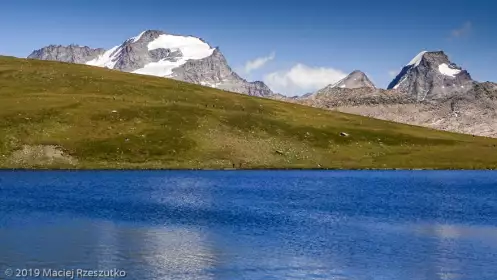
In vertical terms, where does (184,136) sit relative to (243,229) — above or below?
above

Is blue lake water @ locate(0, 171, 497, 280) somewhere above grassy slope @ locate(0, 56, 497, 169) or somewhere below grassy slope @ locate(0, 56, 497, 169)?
below

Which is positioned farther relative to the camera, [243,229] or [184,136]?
[184,136]

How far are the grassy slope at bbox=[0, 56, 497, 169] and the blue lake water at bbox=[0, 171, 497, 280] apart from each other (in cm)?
3012

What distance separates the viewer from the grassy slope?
14138 centimetres

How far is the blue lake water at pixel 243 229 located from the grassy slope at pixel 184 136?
98.8 ft

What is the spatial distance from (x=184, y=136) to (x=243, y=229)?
3749 inches

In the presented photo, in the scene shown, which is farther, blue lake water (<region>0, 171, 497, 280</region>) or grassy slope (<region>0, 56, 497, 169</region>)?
grassy slope (<region>0, 56, 497, 169</region>)

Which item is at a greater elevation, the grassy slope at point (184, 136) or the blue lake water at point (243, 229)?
the grassy slope at point (184, 136)

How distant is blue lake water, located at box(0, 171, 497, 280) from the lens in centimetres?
4400

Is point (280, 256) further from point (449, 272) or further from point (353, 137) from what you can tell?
point (353, 137)

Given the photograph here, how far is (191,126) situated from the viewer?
162m

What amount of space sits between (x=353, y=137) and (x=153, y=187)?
9118cm

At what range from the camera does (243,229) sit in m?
60.4

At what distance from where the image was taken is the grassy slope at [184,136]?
14138 centimetres
